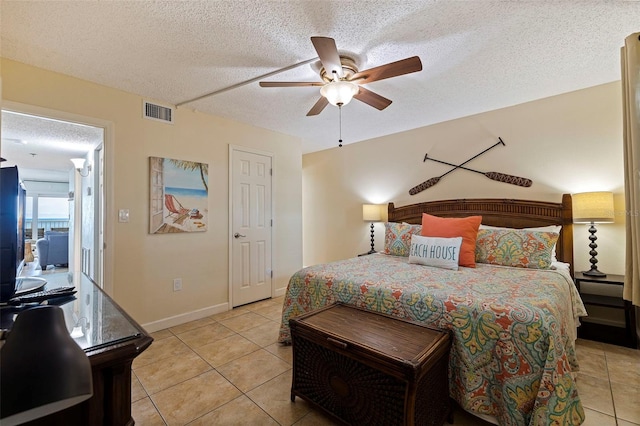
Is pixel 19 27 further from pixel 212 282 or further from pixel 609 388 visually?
pixel 609 388

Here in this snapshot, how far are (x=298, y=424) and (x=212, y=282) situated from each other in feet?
7.13

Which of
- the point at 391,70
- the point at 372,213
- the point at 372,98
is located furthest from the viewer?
the point at 372,213

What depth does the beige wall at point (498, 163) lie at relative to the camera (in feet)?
9.01

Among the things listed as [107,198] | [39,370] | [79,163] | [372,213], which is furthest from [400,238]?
[79,163]

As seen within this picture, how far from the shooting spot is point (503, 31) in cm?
196

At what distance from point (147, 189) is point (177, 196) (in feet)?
0.98

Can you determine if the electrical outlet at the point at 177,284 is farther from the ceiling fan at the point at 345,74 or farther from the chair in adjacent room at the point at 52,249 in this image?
the chair in adjacent room at the point at 52,249

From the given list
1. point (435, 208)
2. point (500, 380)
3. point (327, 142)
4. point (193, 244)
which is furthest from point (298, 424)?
point (327, 142)

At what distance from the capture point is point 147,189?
116 inches

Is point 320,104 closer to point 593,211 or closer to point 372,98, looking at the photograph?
point 372,98

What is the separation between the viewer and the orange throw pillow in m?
2.66

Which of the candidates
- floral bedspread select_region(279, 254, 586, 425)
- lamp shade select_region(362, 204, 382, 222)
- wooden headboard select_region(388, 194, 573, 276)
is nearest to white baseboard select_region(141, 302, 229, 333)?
floral bedspread select_region(279, 254, 586, 425)

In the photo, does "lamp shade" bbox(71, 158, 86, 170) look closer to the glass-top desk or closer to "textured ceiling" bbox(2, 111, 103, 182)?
"textured ceiling" bbox(2, 111, 103, 182)

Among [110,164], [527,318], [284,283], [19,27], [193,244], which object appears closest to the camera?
[527,318]
